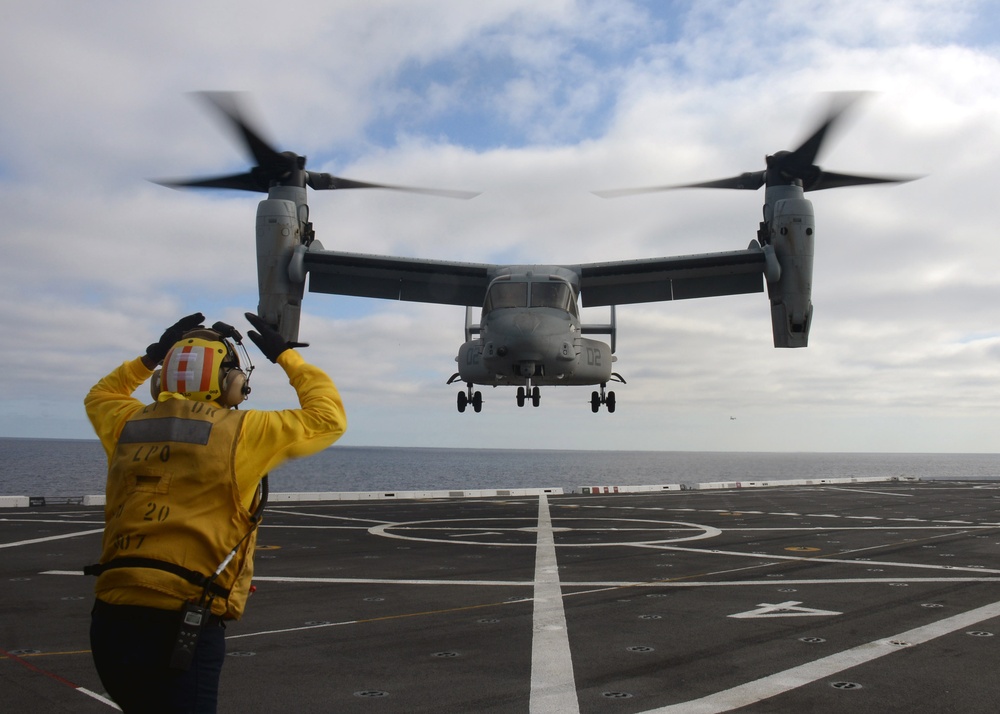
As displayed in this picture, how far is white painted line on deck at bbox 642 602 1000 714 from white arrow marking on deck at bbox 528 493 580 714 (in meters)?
0.73

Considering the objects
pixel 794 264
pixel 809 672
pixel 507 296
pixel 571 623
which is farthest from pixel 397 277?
pixel 809 672

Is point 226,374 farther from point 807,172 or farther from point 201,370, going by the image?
point 807,172

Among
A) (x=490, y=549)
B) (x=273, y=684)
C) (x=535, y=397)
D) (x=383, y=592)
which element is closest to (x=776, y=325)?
(x=535, y=397)

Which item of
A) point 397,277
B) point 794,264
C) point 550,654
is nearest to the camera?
point 550,654

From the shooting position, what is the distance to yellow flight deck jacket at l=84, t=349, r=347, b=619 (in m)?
3.23

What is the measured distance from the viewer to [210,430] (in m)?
3.33

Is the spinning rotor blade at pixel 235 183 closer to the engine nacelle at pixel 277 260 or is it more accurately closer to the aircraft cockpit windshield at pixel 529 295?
the engine nacelle at pixel 277 260

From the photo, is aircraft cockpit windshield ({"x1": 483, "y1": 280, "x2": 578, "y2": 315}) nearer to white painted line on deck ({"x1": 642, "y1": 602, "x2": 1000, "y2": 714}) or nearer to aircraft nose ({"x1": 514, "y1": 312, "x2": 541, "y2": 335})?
aircraft nose ({"x1": 514, "y1": 312, "x2": 541, "y2": 335})

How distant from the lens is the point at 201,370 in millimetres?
3498

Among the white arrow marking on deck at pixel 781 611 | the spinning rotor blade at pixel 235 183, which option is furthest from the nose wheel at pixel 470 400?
the white arrow marking on deck at pixel 781 611

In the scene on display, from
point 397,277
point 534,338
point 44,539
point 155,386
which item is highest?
point 397,277

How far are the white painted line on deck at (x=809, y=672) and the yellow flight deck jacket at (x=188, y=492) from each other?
11.8ft

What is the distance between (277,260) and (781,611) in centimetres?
1641

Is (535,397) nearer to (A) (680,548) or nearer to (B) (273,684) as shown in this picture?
(A) (680,548)
